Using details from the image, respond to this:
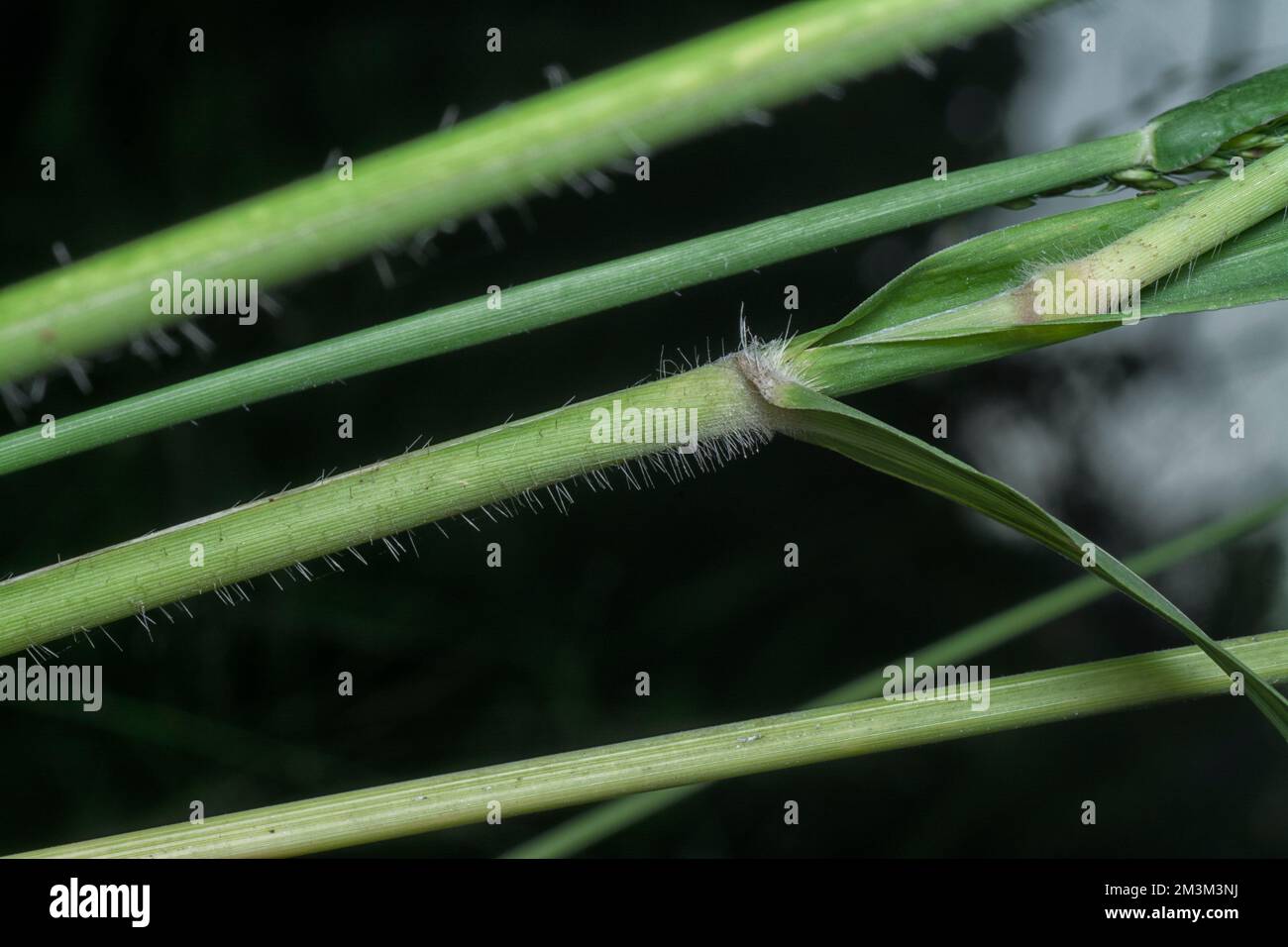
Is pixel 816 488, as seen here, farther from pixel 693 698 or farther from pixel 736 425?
pixel 736 425

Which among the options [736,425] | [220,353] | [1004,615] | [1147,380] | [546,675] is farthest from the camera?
[1147,380]

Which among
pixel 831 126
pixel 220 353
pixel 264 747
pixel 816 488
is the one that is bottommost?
pixel 264 747

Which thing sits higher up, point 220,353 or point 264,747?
point 220,353

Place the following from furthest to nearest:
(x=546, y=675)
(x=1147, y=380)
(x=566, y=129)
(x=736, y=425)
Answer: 1. (x=1147, y=380)
2. (x=546, y=675)
3. (x=736, y=425)
4. (x=566, y=129)

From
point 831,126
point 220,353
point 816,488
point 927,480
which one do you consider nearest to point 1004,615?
point 927,480

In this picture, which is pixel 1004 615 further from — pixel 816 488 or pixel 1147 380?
pixel 1147 380

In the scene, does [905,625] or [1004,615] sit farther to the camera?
[905,625]
